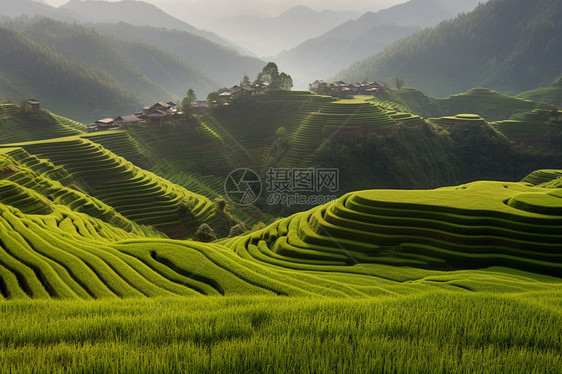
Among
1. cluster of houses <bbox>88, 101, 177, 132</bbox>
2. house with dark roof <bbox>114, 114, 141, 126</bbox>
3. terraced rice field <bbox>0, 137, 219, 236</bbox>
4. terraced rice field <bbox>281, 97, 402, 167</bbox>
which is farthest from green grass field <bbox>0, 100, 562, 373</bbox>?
cluster of houses <bbox>88, 101, 177, 132</bbox>

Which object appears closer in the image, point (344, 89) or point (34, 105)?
point (34, 105)

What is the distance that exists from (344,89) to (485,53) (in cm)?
14011

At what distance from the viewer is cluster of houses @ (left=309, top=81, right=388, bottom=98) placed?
86375 mm

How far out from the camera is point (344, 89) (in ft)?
289

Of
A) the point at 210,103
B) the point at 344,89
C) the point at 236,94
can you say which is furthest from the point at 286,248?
the point at 344,89

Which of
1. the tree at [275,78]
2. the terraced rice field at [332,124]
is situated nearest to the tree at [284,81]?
the tree at [275,78]

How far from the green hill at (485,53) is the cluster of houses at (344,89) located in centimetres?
8256

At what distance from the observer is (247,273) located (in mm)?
10844

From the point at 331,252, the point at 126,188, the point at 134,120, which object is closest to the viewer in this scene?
the point at 331,252

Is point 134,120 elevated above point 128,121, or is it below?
above

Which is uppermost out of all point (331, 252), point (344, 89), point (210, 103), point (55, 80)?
point (55, 80)

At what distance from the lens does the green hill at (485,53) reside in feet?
511

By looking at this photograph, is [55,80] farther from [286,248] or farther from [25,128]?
[286,248]

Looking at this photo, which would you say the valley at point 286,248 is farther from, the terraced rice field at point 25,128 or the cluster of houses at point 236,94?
the cluster of houses at point 236,94
